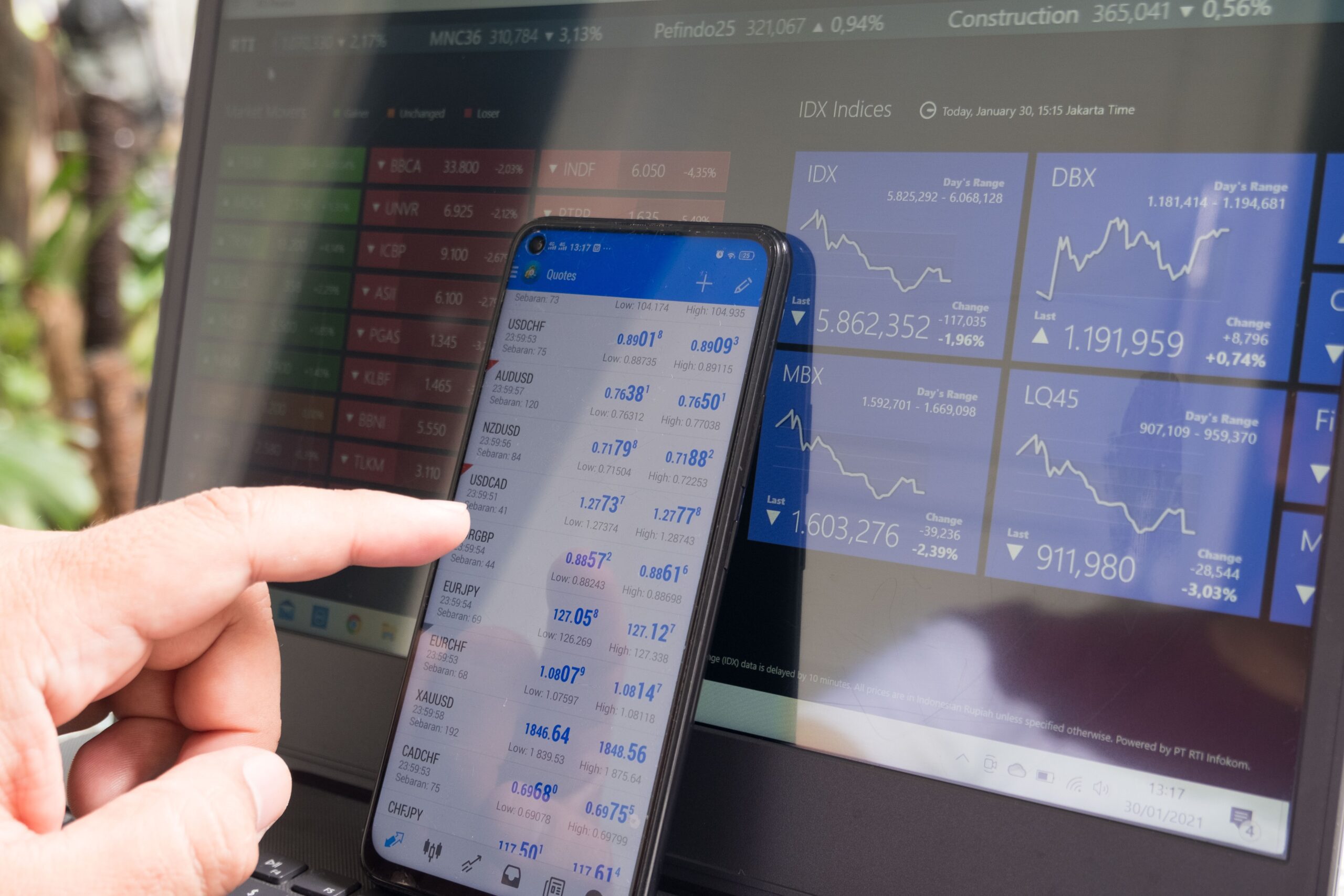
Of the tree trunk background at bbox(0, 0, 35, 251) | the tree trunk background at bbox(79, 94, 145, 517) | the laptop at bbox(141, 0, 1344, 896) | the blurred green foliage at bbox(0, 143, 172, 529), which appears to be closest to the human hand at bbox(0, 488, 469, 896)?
the laptop at bbox(141, 0, 1344, 896)

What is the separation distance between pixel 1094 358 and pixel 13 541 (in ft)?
1.50

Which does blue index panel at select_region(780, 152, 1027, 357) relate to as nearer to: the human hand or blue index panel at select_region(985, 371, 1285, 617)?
blue index panel at select_region(985, 371, 1285, 617)

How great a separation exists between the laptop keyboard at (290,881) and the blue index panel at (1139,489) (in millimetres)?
342

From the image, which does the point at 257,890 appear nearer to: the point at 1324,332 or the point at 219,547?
the point at 219,547

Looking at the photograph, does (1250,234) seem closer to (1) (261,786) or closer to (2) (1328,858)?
(2) (1328,858)

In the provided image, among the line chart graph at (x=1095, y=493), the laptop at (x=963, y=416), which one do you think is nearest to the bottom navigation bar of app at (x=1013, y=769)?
the laptop at (x=963, y=416)

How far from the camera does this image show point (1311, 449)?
0.36 metres

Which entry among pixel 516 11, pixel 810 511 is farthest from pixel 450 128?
pixel 810 511

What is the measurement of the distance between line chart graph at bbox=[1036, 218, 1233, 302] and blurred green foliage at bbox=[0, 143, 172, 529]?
190 centimetres

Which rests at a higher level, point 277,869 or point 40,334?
point 40,334

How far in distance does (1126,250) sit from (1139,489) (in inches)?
4.2

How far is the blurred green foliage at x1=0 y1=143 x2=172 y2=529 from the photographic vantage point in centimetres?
197

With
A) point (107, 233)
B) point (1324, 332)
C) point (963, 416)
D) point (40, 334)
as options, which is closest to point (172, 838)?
point (963, 416)

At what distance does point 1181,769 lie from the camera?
0.37 m
